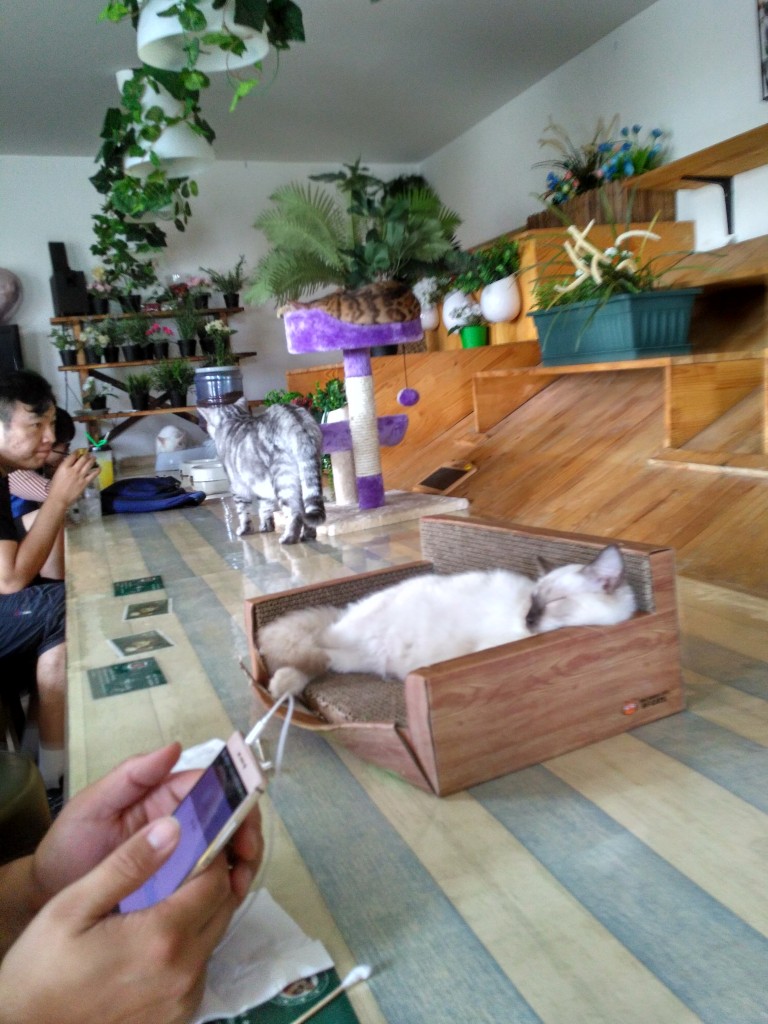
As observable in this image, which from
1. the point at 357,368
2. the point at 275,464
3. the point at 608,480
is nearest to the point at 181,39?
the point at 357,368

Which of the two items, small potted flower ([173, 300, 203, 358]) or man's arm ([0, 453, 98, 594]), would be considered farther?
small potted flower ([173, 300, 203, 358])

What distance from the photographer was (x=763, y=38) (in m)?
2.52

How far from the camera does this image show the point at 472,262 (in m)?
1.77

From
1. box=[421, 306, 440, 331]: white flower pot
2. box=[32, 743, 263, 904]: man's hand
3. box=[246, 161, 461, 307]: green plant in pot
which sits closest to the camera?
box=[32, 743, 263, 904]: man's hand

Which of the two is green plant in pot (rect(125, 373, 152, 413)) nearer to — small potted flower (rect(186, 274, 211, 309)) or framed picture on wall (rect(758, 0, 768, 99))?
small potted flower (rect(186, 274, 211, 309))

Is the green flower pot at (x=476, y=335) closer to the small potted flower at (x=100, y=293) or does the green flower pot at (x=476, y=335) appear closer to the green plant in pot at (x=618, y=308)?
the green plant in pot at (x=618, y=308)

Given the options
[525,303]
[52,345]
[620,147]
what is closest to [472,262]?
[525,303]

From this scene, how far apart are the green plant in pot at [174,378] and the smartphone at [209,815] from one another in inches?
163

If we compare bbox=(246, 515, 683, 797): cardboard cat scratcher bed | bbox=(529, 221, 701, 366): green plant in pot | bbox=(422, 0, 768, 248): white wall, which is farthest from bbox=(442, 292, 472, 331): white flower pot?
bbox=(246, 515, 683, 797): cardboard cat scratcher bed

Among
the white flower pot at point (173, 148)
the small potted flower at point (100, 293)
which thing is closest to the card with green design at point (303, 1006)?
the white flower pot at point (173, 148)

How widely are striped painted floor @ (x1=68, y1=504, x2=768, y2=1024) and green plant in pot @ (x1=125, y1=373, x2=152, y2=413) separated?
3727 mm

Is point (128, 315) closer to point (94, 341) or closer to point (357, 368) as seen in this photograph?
point (94, 341)

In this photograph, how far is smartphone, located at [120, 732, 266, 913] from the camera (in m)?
0.40

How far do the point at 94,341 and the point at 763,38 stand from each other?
3454mm
